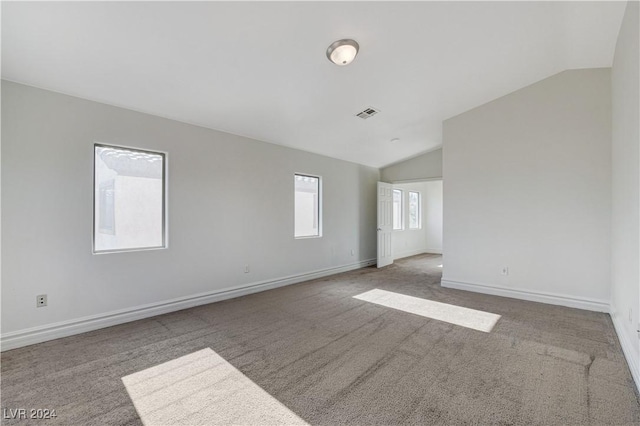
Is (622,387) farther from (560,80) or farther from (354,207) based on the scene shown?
(354,207)

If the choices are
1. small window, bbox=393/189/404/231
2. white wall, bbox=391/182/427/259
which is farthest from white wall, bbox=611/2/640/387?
small window, bbox=393/189/404/231

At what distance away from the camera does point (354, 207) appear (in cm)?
660

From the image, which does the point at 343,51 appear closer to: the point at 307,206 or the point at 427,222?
the point at 307,206

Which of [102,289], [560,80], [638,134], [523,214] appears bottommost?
[102,289]

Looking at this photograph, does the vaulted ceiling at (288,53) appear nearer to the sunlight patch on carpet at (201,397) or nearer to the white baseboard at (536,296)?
the sunlight patch on carpet at (201,397)

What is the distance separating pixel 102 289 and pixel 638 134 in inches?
197

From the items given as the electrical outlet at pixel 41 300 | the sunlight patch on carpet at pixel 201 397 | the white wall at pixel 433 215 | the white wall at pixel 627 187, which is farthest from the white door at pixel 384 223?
the electrical outlet at pixel 41 300

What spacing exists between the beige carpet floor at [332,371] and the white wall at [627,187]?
315 millimetres

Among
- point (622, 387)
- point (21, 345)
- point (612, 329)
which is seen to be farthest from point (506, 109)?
point (21, 345)

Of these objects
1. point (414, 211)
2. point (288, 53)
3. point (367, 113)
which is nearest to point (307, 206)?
point (367, 113)

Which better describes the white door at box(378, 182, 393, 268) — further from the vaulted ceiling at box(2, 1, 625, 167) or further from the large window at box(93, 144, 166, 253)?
the large window at box(93, 144, 166, 253)

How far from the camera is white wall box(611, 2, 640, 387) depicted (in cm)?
226

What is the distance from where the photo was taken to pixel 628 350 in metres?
2.42

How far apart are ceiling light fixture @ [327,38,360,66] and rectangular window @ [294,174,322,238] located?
9.08 feet
